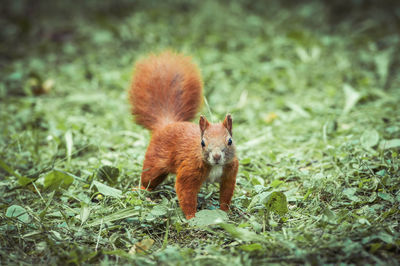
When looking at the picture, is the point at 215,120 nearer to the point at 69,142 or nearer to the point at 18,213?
the point at 69,142

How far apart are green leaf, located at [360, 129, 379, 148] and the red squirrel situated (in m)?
1.11

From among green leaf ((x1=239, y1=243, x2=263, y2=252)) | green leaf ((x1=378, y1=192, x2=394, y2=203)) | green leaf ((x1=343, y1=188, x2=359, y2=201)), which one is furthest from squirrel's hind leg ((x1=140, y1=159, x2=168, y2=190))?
green leaf ((x1=378, y1=192, x2=394, y2=203))

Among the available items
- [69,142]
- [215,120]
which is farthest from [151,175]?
[215,120]

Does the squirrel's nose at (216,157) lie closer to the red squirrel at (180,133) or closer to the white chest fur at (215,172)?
the red squirrel at (180,133)

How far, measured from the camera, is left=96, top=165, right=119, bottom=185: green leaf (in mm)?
2672

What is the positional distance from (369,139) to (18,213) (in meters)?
2.45

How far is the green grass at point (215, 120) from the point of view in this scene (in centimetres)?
198

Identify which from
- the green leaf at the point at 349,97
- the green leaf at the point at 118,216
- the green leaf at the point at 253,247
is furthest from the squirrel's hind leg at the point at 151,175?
the green leaf at the point at 349,97

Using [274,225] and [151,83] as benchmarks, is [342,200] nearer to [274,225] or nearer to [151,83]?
[274,225]

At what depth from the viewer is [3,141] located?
133 inches

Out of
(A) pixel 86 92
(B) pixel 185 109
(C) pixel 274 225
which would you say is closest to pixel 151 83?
(B) pixel 185 109

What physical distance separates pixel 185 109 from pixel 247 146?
698 mm

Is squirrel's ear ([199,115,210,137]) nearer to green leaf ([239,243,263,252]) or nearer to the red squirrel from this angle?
the red squirrel

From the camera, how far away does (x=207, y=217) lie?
2.21 metres
